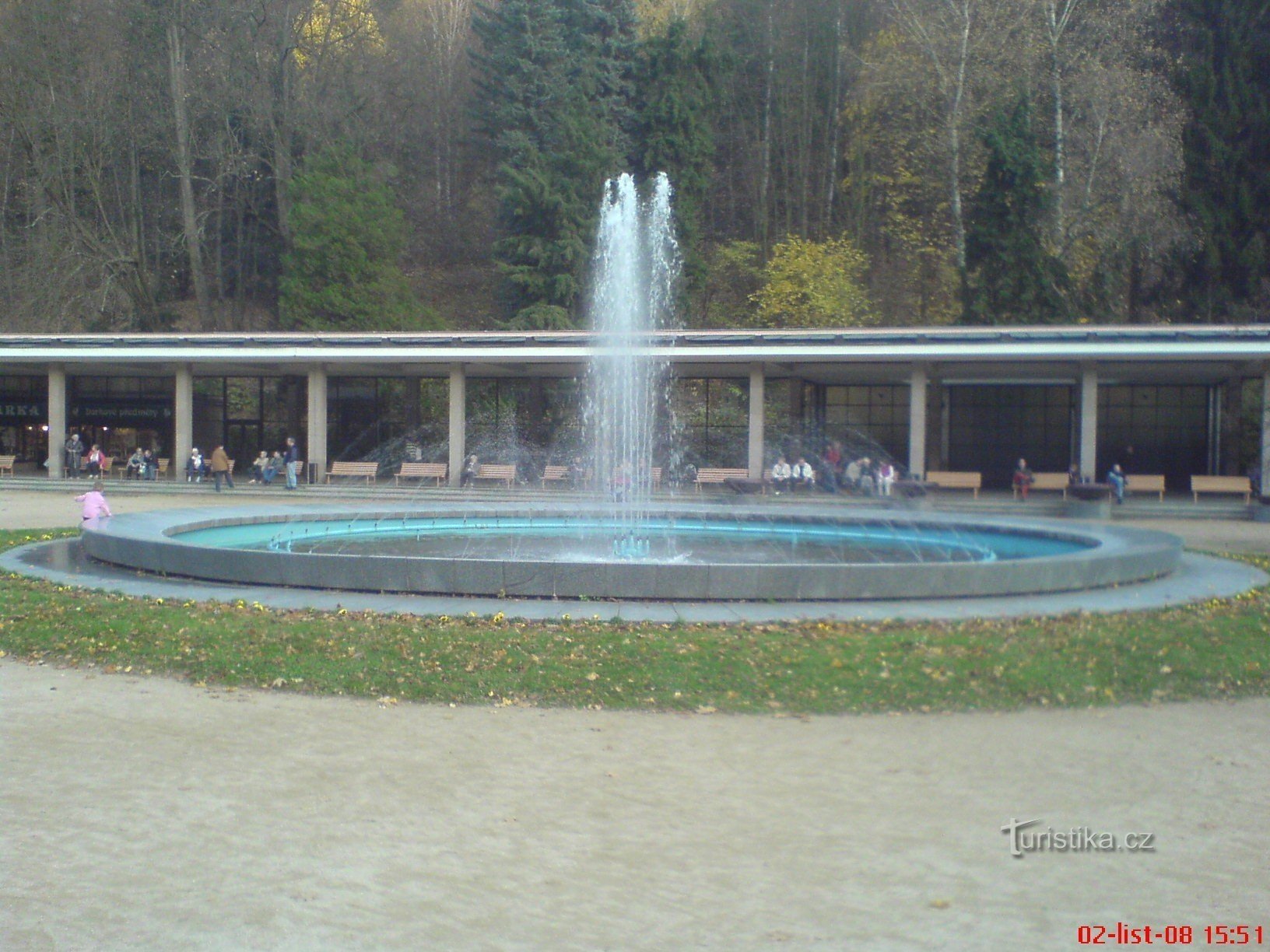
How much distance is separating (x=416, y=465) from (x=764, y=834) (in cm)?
3250

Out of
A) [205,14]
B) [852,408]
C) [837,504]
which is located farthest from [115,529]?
[205,14]

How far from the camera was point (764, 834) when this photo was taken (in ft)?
21.3

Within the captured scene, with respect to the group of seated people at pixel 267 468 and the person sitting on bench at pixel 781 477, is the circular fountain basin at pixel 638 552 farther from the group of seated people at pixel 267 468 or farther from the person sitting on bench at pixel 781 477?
the group of seated people at pixel 267 468

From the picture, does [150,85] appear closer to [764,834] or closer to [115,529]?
[115,529]

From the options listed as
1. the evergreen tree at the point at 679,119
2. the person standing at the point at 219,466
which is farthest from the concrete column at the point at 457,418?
the evergreen tree at the point at 679,119

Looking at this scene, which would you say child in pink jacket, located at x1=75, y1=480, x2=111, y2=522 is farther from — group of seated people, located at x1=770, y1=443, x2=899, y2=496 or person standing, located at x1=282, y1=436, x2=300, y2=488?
group of seated people, located at x1=770, y1=443, x2=899, y2=496

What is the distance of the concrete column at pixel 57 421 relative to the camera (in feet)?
130

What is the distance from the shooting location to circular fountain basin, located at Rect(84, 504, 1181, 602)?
43.5 feet

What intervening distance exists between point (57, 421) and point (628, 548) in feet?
97.5

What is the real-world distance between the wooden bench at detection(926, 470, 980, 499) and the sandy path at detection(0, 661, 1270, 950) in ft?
81.2

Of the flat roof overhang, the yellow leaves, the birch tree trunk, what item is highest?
the yellow leaves

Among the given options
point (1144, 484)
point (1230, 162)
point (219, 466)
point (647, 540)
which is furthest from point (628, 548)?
point (1230, 162)

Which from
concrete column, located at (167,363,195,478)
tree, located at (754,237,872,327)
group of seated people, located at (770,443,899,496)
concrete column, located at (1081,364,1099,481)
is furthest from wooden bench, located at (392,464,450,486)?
concrete column, located at (1081,364,1099,481)

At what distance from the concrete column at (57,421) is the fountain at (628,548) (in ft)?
53.3
